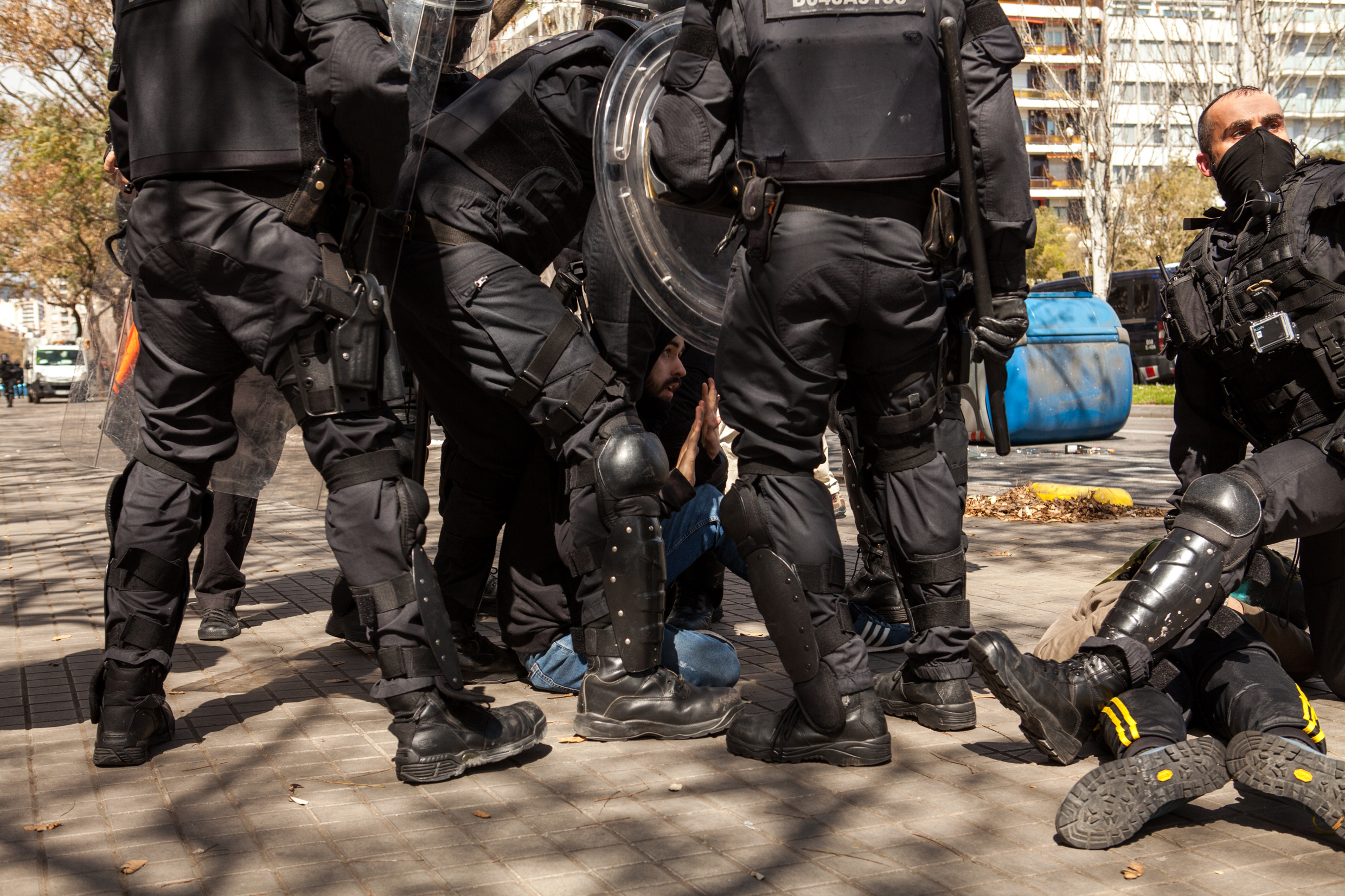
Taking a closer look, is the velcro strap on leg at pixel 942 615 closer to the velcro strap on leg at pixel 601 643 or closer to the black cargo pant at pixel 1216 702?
the black cargo pant at pixel 1216 702

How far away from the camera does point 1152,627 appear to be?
290 cm

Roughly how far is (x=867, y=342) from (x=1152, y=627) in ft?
3.35

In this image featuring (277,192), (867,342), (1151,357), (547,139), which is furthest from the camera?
(1151,357)

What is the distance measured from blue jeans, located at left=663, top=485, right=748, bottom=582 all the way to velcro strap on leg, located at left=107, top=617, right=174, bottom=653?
173 centimetres

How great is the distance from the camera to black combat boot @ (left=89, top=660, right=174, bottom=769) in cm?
322

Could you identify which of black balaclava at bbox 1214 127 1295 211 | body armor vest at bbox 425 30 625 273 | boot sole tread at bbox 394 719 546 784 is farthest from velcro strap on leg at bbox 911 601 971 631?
body armor vest at bbox 425 30 625 273

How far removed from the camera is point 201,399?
130 inches

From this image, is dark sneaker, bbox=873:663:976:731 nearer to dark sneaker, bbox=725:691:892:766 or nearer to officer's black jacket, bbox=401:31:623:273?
dark sneaker, bbox=725:691:892:766

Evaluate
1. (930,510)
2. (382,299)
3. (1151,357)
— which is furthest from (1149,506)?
(1151,357)

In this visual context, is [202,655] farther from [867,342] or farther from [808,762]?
[867,342]

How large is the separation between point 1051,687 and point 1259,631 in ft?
3.69

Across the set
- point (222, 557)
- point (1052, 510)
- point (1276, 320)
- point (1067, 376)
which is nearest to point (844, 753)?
point (1276, 320)

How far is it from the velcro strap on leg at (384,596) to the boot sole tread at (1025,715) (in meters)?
1.36

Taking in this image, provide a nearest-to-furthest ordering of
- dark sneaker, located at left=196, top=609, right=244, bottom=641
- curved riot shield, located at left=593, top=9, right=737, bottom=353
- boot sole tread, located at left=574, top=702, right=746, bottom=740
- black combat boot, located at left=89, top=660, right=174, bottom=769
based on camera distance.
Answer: black combat boot, located at left=89, top=660, right=174, bottom=769
boot sole tread, located at left=574, top=702, right=746, bottom=740
curved riot shield, located at left=593, top=9, right=737, bottom=353
dark sneaker, located at left=196, top=609, right=244, bottom=641
